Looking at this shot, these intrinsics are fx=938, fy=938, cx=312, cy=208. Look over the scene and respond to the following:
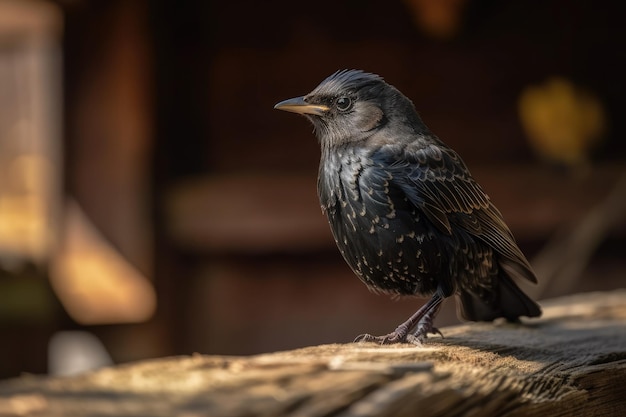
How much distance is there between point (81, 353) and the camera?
744cm

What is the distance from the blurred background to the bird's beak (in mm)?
2441

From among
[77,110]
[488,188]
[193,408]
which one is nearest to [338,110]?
[193,408]

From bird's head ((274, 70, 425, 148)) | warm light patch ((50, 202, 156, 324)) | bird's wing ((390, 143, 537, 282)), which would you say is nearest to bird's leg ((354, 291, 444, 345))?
bird's wing ((390, 143, 537, 282))

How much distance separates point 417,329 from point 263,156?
292cm

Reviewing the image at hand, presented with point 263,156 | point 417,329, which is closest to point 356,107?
point 417,329

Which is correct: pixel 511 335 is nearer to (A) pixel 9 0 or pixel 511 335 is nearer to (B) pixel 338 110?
(B) pixel 338 110

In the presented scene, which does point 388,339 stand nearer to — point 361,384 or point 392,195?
point 392,195

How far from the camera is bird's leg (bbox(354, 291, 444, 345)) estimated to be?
2625 millimetres

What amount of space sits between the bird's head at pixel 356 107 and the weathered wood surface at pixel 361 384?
0.70 m

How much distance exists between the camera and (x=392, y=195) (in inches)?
110

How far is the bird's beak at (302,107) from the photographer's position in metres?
2.72

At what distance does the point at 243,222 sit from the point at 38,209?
2.90 m

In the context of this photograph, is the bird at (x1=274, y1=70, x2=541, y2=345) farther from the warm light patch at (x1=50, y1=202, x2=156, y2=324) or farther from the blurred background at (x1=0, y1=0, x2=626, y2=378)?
the warm light patch at (x1=50, y1=202, x2=156, y2=324)

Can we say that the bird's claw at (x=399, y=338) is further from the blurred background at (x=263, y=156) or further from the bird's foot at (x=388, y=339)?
the blurred background at (x=263, y=156)
